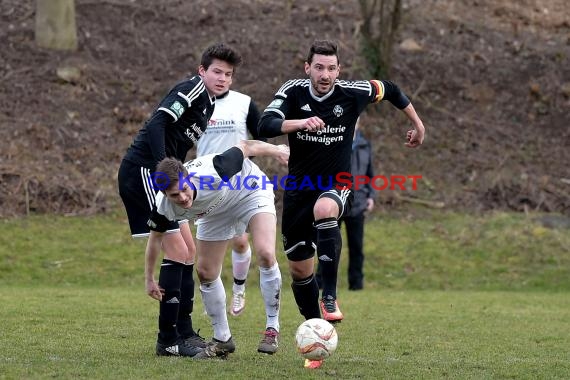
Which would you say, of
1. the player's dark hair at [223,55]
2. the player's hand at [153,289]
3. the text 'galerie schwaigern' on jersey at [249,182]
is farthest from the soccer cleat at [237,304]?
the player's dark hair at [223,55]

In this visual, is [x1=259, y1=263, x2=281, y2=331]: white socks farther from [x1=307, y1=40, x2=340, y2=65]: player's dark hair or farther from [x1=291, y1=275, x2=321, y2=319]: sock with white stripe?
[x1=307, y1=40, x2=340, y2=65]: player's dark hair

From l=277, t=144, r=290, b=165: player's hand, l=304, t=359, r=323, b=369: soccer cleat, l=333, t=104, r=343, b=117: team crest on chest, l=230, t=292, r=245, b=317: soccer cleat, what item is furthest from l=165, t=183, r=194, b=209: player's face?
l=230, t=292, r=245, b=317: soccer cleat

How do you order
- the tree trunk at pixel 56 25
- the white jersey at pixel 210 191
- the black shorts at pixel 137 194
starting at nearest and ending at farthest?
the white jersey at pixel 210 191, the black shorts at pixel 137 194, the tree trunk at pixel 56 25

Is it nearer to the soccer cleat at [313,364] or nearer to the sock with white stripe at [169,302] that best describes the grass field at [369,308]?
the soccer cleat at [313,364]

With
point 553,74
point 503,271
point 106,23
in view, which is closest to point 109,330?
point 503,271

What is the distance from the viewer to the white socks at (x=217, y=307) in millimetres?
6879

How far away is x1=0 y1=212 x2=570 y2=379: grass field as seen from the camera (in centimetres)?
639

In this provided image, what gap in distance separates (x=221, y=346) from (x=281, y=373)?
2.59 feet

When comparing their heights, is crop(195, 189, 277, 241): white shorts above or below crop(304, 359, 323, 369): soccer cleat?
above

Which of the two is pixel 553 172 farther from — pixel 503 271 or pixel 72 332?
pixel 72 332

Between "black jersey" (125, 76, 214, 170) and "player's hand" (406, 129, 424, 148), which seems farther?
"player's hand" (406, 129, 424, 148)

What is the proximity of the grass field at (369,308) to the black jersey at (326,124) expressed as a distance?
1.42m

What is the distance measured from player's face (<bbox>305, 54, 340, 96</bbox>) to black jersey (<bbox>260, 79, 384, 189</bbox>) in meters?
0.13

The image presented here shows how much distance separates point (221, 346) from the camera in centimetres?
680
